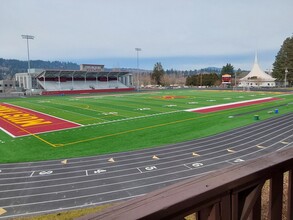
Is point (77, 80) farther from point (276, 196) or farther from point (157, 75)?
point (276, 196)

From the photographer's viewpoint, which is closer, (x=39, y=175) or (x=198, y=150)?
(x=39, y=175)

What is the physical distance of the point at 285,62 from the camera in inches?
3962

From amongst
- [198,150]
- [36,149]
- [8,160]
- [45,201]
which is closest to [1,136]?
[36,149]

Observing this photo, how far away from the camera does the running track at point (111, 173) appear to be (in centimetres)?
1193

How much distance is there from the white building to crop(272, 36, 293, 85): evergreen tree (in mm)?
13681

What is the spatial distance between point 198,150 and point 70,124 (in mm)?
15688

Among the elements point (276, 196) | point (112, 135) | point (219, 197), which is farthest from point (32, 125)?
point (219, 197)

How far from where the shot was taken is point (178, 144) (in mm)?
20422

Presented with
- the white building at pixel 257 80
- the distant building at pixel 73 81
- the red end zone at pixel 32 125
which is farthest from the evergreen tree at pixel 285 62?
the red end zone at pixel 32 125

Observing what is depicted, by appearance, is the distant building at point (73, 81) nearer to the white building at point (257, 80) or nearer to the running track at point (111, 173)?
the white building at point (257, 80)

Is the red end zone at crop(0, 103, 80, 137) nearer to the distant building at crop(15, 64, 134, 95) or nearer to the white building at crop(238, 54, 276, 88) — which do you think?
the distant building at crop(15, 64, 134, 95)

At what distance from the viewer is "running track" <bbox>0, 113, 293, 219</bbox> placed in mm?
11930

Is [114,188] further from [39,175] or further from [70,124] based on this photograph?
[70,124]

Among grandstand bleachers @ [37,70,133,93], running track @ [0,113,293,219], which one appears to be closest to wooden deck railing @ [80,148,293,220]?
running track @ [0,113,293,219]
